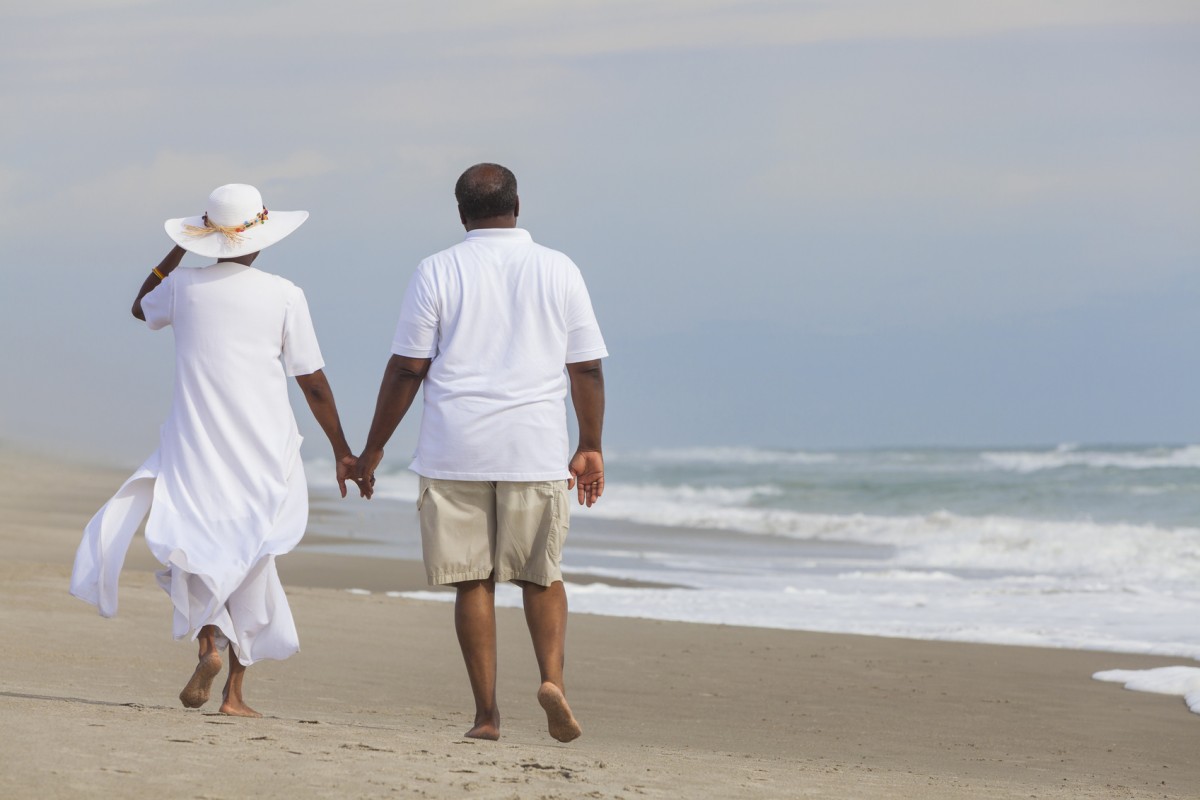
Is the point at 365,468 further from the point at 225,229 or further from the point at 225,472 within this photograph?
the point at 225,229

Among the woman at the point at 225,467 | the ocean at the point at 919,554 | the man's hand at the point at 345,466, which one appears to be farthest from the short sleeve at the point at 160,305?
the ocean at the point at 919,554

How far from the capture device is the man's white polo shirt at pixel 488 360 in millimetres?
4355

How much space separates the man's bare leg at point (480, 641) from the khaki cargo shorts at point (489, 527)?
8 cm

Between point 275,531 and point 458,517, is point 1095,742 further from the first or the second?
point 275,531

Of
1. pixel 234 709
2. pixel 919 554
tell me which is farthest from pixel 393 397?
pixel 919 554

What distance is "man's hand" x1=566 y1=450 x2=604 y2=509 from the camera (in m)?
4.50

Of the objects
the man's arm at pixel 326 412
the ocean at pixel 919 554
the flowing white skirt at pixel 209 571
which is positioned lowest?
the ocean at pixel 919 554

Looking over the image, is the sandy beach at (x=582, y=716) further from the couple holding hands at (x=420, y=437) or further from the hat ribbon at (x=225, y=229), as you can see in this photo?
the hat ribbon at (x=225, y=229)

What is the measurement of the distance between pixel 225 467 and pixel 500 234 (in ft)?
3.91

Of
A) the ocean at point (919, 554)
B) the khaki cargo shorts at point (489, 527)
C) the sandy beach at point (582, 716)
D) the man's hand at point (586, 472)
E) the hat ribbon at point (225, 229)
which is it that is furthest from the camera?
the ocean at point (919, 554)

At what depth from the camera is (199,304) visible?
4508 millimetres

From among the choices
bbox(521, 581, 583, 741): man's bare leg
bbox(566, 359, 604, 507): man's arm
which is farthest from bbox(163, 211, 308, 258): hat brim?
bbox(521, 581, 583, 741): man's bare leg

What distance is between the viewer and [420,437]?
4.45 metres

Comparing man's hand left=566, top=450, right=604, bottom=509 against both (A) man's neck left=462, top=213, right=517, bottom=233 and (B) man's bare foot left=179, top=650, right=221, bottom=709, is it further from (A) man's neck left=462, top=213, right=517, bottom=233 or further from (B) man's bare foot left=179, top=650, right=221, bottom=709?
(B) man's bare foot left=179, top=650, right=221, bottom=709
